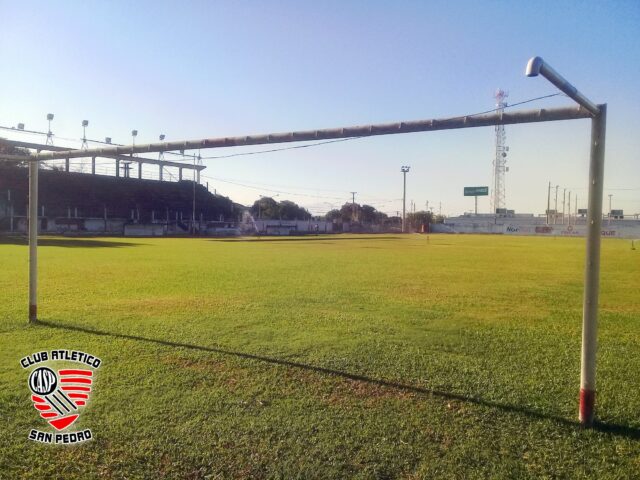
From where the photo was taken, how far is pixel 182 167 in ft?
258

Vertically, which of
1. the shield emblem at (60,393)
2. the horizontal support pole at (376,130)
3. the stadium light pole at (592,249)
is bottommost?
the shield emblem at (60,393)

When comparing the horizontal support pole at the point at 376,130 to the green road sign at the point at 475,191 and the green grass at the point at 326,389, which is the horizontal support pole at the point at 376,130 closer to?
the green grass at the point at 326,389

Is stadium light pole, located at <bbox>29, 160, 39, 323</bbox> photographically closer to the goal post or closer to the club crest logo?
the club crest logo

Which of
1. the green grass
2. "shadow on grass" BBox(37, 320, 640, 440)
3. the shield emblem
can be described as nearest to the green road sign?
the green grass

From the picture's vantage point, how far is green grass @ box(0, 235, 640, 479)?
3.38 m

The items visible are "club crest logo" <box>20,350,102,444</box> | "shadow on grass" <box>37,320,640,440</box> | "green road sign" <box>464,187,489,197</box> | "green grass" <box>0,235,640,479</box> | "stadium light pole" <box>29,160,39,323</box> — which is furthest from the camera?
"green road sign" <box>464,187,489,197</box>

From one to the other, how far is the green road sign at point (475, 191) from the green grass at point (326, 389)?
89261 mm

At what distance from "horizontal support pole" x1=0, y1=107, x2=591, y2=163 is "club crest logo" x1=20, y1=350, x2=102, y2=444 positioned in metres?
2.68

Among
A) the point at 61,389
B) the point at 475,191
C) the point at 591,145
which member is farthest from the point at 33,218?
the point at 475,191

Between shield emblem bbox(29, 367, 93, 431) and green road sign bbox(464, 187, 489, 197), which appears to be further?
green road sign bbox(464, 187, 489, 197)

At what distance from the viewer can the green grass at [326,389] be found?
338 centimetres

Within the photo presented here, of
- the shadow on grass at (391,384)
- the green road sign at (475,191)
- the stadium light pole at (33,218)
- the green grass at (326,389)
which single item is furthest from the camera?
the green road sign at (475,191)

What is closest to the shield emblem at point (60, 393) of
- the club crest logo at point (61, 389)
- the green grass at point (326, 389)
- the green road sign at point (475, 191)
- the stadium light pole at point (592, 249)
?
the club crest logo at point (61, 389)

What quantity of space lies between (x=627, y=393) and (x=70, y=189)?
6733 centimetres
